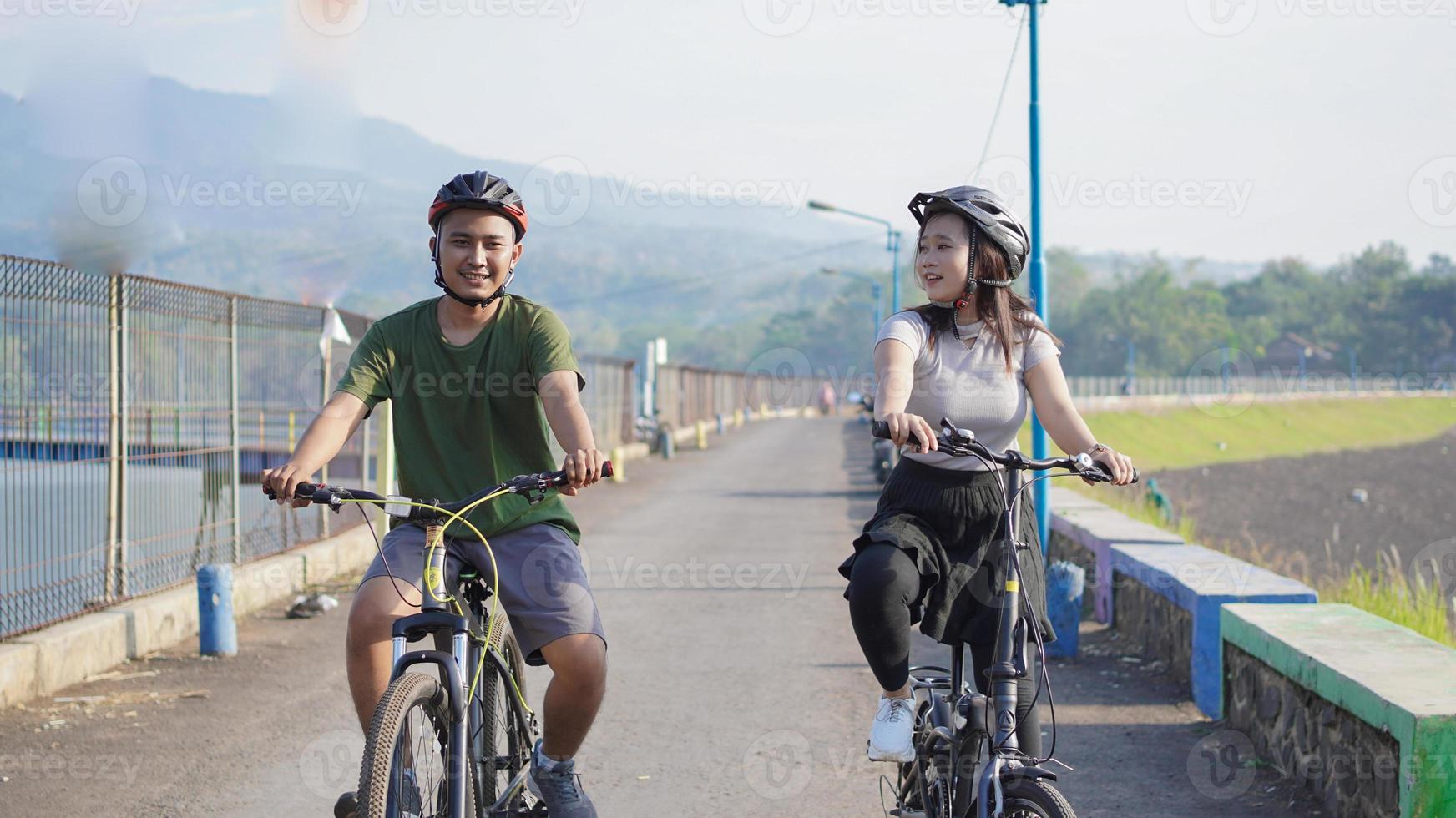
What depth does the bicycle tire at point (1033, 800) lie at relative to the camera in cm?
337

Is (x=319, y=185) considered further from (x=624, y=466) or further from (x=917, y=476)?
(x=624, y=466)

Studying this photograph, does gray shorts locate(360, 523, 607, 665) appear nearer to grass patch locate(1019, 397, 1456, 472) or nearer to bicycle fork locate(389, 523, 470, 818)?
bicycle fork locate(389, 523, 470, 818)

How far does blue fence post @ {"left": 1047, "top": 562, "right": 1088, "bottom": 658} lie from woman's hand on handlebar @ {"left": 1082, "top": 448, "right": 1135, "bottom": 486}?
4.93m

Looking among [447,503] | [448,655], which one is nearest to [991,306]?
[447,503]

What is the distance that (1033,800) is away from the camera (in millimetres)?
3412

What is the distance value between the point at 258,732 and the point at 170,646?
8.84 feet

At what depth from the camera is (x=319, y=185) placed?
49.6 feet

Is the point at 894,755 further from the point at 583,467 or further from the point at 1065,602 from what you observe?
the point at 1065,602

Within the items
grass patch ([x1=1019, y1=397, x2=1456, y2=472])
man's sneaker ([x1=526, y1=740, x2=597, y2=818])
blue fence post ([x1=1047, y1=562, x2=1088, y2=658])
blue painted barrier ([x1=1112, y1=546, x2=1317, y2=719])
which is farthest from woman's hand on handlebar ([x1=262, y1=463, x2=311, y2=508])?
grass patch ([x1=1019, y1=397, x2=1456, y2=472])

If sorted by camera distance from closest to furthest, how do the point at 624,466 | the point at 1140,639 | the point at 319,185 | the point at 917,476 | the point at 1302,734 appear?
the point at 917,476 → the point at 1302,734 → the point at 1140,639 → the point at 319,185 → the point at 624,466

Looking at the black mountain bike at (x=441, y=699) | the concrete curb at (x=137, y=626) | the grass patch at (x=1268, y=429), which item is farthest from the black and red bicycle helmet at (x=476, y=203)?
the grass patch at (x=1268, y=429)

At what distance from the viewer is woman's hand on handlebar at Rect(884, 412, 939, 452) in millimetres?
3609

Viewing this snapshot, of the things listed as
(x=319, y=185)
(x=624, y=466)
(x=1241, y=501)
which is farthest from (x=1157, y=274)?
(x=319, y=185)

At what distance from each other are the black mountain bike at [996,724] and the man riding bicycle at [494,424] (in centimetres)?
97
